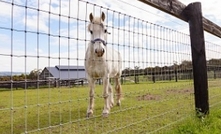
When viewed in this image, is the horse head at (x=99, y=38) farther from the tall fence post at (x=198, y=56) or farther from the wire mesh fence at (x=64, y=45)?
the tall fence post at (x=198, y=56)

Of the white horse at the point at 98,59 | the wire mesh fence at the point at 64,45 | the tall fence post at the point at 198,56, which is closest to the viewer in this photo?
the wire mesh fence at the point at 64,45

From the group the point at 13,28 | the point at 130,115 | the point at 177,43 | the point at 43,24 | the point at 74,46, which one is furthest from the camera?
the point at 130,115

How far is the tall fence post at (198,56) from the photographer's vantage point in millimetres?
4355

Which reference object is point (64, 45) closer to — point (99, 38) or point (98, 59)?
point (99, 38)

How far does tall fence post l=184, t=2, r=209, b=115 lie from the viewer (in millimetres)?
4355

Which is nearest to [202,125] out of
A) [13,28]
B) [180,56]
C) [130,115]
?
[180,56]

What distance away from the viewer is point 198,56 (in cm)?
438

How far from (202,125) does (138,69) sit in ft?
4.15

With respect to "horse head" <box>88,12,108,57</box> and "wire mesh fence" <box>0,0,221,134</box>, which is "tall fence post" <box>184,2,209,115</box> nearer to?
"wire mesh fence" <box>0,0,221,134</box>

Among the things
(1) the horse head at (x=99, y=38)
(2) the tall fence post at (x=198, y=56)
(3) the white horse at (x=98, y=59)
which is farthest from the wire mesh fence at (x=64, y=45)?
(1) the horse head at (x=99, y=38)

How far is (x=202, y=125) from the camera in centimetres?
388

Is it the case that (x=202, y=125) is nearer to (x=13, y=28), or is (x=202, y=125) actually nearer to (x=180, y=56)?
(x=180, y=56)

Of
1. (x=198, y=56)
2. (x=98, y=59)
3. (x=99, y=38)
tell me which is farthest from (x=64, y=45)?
(x=198, y=56)

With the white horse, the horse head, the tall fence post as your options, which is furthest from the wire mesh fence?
the horse head
